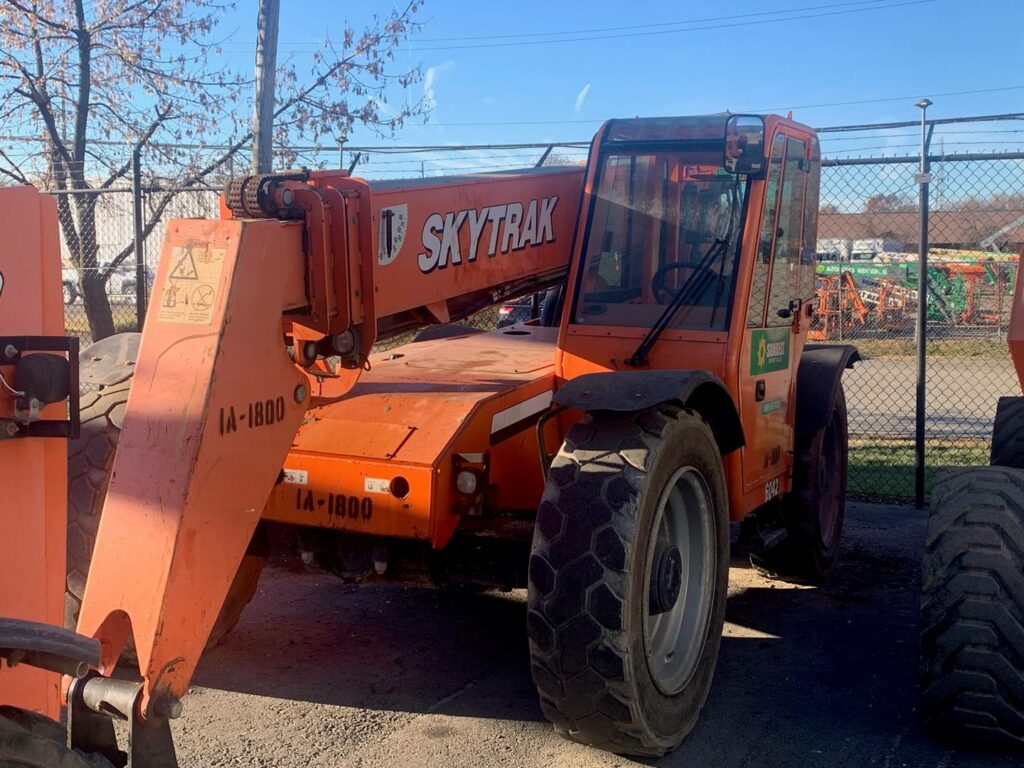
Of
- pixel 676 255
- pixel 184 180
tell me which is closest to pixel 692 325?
pixel 676 255

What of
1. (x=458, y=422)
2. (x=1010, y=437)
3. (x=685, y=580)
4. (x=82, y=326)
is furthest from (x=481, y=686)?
(x=82, y=326)

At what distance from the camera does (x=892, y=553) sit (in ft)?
22.9

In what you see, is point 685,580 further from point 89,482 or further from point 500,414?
point 89,482

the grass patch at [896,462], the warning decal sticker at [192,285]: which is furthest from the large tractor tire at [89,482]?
the grass patch at [896,462]

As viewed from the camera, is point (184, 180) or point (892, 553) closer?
point (892, 553)

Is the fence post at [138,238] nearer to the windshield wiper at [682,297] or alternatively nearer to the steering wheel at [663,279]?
the steering wheel at [663,279]

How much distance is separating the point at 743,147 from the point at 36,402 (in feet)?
11.5

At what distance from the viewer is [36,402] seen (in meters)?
2.18

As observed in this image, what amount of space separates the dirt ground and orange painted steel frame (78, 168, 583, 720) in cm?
130

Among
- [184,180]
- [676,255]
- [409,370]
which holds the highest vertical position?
[184,180]

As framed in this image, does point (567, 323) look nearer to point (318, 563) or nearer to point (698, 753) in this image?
point (318, 563)

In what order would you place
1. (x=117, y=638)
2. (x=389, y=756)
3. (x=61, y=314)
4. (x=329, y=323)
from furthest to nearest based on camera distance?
(x=389, y=756)
(x=329, y=323)
(x=117, y=638)
(x=61, y=314)

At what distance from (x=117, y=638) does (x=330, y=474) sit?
1251 millimetres

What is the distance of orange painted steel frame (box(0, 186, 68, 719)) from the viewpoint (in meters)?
2.21
